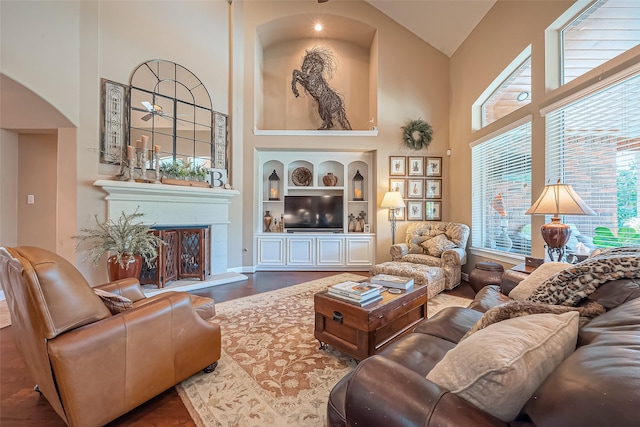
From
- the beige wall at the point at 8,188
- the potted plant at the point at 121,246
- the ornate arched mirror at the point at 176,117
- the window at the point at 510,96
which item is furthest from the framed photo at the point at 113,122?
the window at the point at 510,96

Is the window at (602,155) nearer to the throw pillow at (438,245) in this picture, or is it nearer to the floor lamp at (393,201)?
the throw pillow at (438,245)

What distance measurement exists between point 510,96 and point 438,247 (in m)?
2.30

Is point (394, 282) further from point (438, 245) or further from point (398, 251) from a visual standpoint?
point (438, 245)

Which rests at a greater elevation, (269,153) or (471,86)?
(471,86)

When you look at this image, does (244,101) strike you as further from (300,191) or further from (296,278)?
(296,278)

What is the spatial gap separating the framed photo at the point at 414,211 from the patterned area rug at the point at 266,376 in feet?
9.68

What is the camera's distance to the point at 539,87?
2943 millimetres

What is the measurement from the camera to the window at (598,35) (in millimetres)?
2189

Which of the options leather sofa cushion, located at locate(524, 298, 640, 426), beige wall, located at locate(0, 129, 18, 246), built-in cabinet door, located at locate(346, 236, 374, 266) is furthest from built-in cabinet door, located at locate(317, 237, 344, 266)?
beige wall, located at locate(0, 129, 18, 246)

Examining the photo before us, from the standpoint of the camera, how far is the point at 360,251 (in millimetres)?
4922

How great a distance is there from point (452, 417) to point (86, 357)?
152 centimetres

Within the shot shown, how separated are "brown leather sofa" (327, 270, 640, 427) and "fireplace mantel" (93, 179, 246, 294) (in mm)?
3502

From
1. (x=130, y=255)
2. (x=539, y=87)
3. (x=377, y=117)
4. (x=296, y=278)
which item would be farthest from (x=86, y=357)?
(x=377, y=117)

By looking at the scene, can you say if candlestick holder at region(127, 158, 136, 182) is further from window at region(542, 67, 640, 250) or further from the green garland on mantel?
window at region(542, 67, 640, 250)
